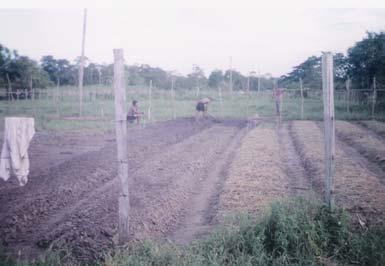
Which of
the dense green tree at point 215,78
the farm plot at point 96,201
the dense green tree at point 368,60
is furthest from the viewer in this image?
the dense green tree at point 215,78

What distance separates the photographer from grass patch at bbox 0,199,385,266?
4.70 m

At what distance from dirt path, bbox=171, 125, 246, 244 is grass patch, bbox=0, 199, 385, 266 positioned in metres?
0.69

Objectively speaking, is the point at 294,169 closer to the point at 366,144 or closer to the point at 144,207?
the point at 366,144

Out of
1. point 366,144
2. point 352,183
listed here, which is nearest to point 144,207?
point 352,183

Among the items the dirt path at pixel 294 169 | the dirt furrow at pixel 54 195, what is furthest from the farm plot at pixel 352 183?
the dirt furrow at pixel 54 195

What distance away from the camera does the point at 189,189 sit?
8.98 m

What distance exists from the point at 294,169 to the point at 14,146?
23.8ft

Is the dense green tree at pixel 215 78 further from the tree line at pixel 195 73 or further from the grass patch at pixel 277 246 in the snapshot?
the grass patch at pixel 277 246

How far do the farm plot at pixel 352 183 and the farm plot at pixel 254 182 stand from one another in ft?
2.85

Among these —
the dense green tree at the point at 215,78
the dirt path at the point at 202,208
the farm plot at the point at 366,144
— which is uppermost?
the dense green tree at the point at 215,78

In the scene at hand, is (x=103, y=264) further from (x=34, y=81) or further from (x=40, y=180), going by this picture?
(x=34, y=81)

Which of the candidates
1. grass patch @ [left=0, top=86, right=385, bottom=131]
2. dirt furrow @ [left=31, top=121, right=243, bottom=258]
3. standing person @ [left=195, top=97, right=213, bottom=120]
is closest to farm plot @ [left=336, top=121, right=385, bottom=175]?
dirt furrow @ [left=31, top=121, right=243, bottom=258]

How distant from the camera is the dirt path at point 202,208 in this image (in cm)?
609

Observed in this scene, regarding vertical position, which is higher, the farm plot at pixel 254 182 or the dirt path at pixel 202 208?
the farm plot at pixel 254 182
